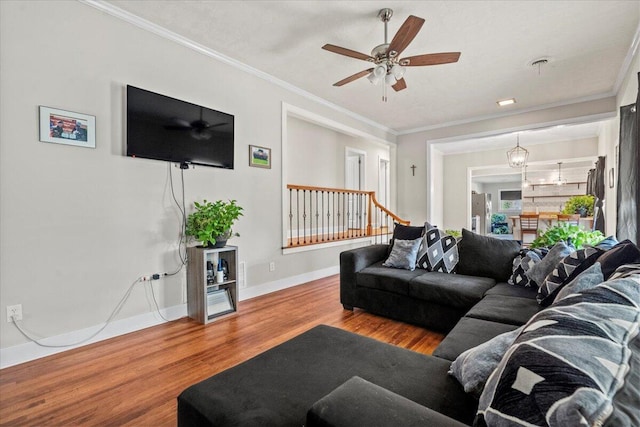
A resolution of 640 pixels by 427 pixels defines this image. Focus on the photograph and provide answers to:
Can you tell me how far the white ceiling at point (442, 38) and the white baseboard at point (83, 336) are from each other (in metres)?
2.77

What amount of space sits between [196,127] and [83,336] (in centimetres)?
214

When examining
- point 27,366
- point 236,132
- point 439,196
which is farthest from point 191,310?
point 439,196

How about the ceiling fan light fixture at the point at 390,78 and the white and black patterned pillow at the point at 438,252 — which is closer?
the ceiling fan light fixture at the point at 390,78

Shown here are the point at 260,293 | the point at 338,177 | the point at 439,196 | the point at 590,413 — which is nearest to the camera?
the point at 590,413

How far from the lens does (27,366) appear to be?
220 centimetres

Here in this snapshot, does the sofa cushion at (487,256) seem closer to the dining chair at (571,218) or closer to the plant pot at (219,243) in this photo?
the plant pot at (219,243)

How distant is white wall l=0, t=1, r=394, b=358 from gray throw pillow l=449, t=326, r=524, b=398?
9.25ft

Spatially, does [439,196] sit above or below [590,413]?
above

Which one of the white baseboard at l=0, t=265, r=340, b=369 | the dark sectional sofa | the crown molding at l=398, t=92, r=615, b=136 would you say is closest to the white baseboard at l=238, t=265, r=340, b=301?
the white baseboard at l=0, t=265, r=340, b=369

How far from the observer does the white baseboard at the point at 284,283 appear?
3.83 meters

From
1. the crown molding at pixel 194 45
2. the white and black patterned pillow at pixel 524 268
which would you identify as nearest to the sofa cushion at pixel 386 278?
the white and black patterned pillow at pixel 524 268

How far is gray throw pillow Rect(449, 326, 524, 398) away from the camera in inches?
40.5

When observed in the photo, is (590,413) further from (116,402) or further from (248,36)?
(248,36)

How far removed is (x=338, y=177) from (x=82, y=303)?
5.25 meters
